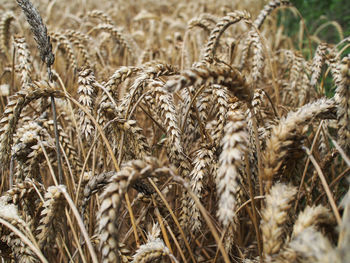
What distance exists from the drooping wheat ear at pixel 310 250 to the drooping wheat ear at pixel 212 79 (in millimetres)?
417

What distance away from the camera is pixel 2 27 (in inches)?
94.2

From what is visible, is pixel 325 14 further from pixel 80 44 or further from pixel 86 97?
pixel 86 97

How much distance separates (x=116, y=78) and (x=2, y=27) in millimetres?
1636

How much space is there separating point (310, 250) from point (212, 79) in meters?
0.45

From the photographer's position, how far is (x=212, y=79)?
31.5 inches

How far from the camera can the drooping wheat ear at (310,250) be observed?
62 cm

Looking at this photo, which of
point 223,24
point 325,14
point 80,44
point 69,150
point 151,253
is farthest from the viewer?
point 325,14

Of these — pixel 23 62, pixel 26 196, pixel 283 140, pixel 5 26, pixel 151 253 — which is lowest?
pixel 151 253

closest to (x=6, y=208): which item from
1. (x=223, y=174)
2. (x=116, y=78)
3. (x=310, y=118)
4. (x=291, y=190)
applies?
(x=116, y=78)

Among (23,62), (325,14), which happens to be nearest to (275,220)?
(23,62)

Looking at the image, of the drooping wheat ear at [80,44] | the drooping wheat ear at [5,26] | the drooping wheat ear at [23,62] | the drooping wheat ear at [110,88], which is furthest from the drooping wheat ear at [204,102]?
the drooping wheat ear at [5,26]

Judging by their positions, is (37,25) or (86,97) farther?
(86,97)

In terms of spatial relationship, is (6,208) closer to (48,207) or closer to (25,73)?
(48,207)

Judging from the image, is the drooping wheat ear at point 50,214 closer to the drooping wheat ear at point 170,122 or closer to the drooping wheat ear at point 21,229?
the drooping wheat ear at point 21,229
